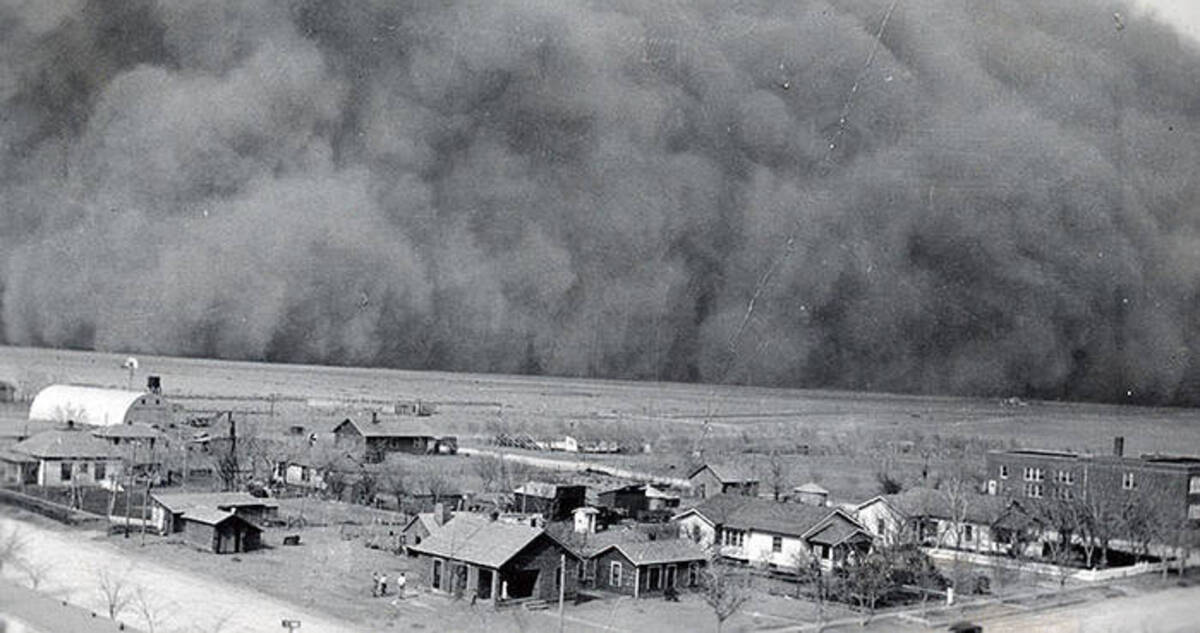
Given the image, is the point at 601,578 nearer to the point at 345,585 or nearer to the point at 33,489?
the point at 345,585

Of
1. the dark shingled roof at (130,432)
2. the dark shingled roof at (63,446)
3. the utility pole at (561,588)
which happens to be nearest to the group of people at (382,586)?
the utility pole at (561,588)

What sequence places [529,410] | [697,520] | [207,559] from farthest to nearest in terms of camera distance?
[529,410] < [697,520] < [207,559]

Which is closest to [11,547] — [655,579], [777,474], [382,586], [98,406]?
[382,586]

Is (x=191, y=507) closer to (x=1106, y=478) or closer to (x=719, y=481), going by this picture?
(x=719, y=481)

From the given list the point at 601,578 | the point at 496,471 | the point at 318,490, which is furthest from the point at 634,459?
the point at 601,578

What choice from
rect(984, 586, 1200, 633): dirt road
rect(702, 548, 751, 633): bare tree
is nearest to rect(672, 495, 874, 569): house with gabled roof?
rect(702, 548, 751, 633): bare tree

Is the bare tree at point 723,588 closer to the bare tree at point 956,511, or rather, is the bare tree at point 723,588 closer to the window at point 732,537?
the window at point 732,537
